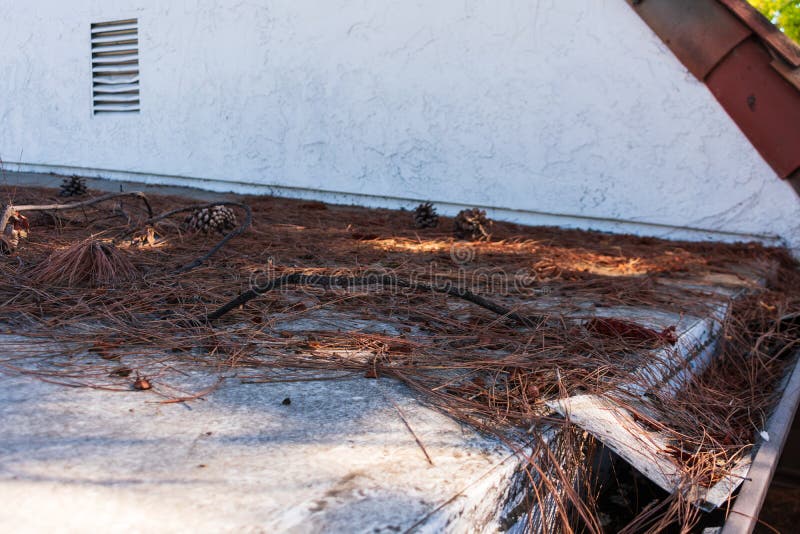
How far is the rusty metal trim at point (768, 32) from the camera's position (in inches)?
144

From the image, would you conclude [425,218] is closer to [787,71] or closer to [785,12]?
[787,71]

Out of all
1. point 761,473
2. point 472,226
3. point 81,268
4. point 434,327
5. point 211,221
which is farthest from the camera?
point 472,226

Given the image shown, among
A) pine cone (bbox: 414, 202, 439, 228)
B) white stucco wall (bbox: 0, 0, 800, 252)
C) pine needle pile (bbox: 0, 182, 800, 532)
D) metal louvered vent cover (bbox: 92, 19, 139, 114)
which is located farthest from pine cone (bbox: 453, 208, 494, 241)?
metal louvered vent cover (bbox: 92, 19, 139, 114)

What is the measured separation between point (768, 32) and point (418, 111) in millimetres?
2312

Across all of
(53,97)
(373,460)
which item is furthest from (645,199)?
(53,97)

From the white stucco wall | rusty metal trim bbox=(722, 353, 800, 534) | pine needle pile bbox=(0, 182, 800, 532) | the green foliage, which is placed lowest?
rusty metal trim bbox=(722, 353, 800, 534)

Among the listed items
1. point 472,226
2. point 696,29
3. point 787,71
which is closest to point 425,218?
point 472,226

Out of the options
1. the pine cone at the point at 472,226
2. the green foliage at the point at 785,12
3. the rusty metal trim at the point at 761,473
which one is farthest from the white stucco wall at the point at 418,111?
the green foliage at the point at 785,12

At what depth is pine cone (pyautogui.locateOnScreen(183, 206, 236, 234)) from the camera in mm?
3342

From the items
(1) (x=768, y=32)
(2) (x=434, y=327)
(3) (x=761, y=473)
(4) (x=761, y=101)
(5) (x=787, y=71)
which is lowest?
(3) (x=761, y=473)

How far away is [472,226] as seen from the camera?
3.81 meters

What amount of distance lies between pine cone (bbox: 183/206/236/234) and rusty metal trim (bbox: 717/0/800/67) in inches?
121

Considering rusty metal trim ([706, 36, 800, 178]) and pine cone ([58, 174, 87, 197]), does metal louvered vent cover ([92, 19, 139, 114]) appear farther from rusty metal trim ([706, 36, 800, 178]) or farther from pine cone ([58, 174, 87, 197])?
rusty metal trim ([706, 36, 800, 178])

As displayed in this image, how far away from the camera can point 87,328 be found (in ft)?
5.65
